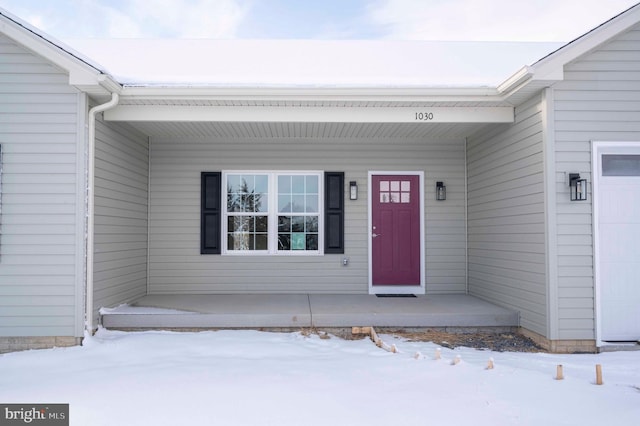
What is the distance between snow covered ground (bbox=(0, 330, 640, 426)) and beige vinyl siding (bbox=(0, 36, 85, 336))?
0.48 m

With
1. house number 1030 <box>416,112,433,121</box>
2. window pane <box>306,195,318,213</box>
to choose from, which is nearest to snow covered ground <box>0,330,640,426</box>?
window pane <box>306,195,318,213</box>

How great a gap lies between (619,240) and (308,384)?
11.9 feet

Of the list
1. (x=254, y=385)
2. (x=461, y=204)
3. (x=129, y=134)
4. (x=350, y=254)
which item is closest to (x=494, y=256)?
(x=461, y=204)

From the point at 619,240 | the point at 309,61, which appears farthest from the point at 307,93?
the point at 619,240

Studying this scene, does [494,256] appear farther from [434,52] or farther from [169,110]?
[169,110]

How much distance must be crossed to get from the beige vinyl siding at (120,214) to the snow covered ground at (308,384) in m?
0.86

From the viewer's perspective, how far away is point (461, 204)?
665cm

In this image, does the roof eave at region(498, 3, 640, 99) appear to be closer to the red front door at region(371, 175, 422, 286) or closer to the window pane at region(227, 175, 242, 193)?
the red front door at region(371, 175, 422, 286)

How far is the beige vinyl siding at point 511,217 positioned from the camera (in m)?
4.68

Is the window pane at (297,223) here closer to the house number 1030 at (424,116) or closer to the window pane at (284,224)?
the window pane at (284,224)

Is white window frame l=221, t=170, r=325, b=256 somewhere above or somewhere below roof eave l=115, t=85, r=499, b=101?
below

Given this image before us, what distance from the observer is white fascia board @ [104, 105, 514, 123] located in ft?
16.6

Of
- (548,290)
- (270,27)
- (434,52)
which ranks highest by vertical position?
(270,27)

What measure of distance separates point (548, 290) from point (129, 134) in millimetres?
5393
